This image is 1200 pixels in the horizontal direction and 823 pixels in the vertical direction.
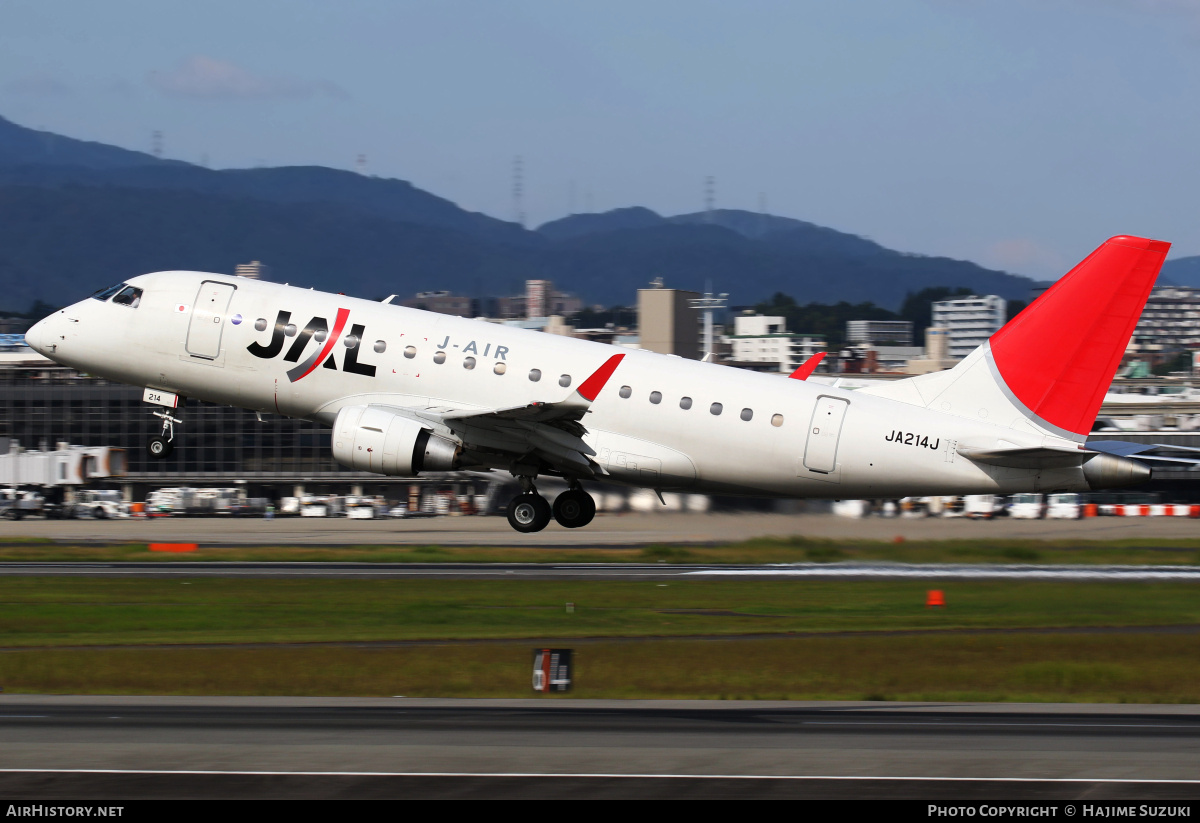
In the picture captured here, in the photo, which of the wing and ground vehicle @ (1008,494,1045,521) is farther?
ground vehicle @ (1008,494,1045,521)

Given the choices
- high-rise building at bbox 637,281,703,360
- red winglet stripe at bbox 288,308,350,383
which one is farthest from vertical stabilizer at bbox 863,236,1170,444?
high-rise building at bbox 637,281,703,360

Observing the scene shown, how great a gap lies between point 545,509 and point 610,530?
1063 centimetres

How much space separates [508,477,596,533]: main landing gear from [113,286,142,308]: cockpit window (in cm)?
1161

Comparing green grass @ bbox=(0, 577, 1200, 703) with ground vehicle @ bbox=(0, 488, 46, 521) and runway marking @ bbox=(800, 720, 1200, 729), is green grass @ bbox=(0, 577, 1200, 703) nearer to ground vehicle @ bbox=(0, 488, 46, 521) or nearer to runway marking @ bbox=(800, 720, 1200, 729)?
runway marking @ bbox=(800, 720, 1200, 729)

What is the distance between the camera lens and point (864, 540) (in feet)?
128

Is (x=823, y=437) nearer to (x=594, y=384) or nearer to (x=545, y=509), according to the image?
(x=594, y=384)

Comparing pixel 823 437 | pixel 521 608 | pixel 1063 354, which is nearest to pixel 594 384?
pixel 521 608

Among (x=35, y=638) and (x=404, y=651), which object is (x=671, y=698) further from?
(x=35, y=638)

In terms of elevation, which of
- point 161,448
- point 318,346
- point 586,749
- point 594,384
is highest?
point 318,346

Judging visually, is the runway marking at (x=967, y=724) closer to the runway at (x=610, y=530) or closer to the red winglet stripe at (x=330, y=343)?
the red winglet stripe at (x=330, y=343)

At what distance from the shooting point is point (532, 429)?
107 feet

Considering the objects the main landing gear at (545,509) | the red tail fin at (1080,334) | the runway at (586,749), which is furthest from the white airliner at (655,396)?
the runway at (586,749)

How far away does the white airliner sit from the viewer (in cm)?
3206

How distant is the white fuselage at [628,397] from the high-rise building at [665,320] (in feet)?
214
